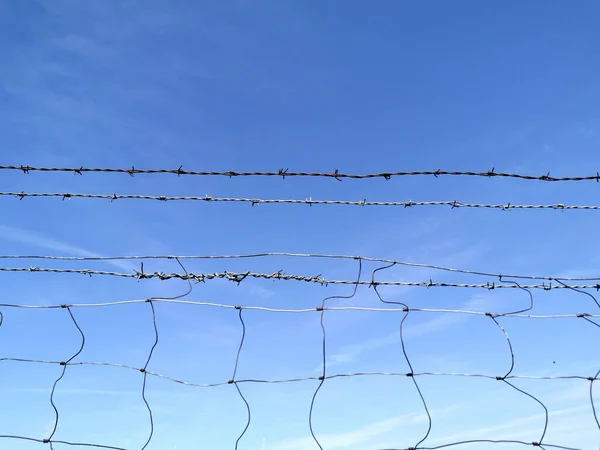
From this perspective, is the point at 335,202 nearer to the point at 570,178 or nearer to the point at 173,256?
the point at 173,256

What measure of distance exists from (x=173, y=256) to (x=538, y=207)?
9.22ft

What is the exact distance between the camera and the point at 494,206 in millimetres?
4871

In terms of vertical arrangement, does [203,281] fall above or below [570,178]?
below

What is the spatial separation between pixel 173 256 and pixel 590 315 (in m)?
3.17

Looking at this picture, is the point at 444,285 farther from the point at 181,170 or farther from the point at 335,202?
the point at 181,170

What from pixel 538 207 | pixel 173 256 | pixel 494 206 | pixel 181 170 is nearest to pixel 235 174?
pixel 181 170

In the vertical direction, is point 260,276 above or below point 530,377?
above

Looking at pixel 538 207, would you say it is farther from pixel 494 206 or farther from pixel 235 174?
pixel 235 174

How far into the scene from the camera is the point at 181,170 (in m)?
4.89

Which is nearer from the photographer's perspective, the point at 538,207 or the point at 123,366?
the point at 123,366

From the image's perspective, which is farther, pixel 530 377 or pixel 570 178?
pixel 570 178

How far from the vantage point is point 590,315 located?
4.83m

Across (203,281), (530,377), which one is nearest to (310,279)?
(203,281)

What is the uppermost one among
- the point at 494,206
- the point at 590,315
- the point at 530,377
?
the point at 494,206
